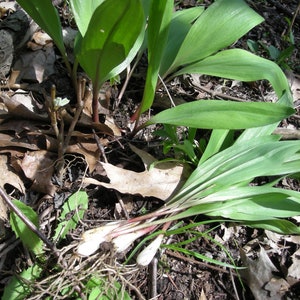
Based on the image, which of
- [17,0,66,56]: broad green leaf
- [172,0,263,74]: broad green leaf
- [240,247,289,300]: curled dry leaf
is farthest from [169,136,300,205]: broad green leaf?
[17,0,66,56]: broad green leaf

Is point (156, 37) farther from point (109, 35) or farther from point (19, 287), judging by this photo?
point (19, 287)

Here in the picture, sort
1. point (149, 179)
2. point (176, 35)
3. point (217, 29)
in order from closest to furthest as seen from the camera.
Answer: point (149, 179) < point (217, 29) < point (176, 35)

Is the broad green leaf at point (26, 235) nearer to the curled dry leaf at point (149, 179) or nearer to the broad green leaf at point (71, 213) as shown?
the broad green leaf at point (71, 213)

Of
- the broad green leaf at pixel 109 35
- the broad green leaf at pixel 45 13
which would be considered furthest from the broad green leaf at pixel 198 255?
the broad green leaf at pixel 45 13

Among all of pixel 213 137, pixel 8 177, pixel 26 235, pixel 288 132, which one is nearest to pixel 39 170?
pixel 8 177

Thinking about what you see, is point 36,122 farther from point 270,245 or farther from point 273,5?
point 273,5

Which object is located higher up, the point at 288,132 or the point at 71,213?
the point at 71,213
